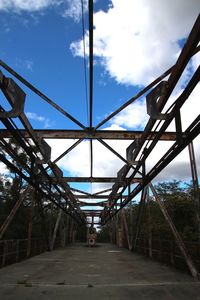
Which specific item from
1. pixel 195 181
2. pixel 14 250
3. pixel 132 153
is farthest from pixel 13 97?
pixel 14 250

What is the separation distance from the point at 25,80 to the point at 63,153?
11.4 ft

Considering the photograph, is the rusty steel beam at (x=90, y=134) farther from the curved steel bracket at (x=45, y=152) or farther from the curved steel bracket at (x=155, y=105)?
the curved steel bracket at (x=155, y=105)

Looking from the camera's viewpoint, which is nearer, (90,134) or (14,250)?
(90,134)

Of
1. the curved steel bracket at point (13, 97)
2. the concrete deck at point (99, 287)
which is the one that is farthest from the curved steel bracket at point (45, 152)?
the concrete deck at point (99, 287)

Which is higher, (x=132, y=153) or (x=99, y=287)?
→ (x=132, y=153)

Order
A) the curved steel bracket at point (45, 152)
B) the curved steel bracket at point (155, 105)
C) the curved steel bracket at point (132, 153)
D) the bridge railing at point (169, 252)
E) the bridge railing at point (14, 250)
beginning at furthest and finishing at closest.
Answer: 1. the bridge railing at point (14, 250)
2. the curved steel bracket at point (45, 152)
3. the curved steel bracket at point (132, 153)
4. the bridge railing at point (169, 252)
5. the curved steel bracket at point (155, 105)

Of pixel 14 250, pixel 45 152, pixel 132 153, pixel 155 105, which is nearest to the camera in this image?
pixel 155 105

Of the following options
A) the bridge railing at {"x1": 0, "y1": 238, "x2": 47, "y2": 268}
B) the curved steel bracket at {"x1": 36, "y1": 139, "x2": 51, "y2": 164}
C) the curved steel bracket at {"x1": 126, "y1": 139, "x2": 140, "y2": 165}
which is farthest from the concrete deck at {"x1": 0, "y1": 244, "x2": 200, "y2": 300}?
the curved steel bracket at {"x1": 36, "y1": 139, "x2": 51, "y2": 164}

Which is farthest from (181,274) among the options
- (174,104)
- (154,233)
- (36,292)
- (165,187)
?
(165,187)

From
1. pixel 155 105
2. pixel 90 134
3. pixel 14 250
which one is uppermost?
pixel 90 134

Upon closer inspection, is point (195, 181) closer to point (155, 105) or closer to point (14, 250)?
point (155, 105)

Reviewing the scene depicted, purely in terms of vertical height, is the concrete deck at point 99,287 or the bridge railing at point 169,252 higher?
the bridge railing at point 169,252

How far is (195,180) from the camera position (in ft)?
27.9

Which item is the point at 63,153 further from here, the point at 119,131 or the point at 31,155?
the point at 119,131
